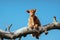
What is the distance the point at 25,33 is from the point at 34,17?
203 centimetres

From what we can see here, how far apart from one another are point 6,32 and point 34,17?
212 cm

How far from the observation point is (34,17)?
22.2 feet

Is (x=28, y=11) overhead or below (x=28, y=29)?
overhead

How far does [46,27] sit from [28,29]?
21.0 inches

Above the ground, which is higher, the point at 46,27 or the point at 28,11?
the point at 28,11

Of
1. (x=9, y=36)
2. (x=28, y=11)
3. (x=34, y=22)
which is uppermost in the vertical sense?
(x=28, y=11)

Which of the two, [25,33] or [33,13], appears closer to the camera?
[25,33]

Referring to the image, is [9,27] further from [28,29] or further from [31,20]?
[31,20]

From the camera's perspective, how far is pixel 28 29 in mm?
4875

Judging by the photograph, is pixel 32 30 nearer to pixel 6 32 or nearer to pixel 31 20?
pixel 6 32

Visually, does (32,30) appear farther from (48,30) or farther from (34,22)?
(34,22)

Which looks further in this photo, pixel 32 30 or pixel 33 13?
pixel 33 13

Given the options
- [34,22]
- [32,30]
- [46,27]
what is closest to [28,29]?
[32,30]

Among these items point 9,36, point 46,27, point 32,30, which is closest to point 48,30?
point 46,27
